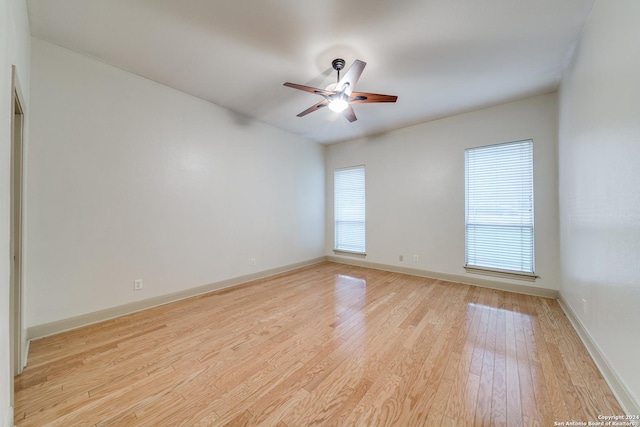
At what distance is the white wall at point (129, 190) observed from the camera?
2238mm

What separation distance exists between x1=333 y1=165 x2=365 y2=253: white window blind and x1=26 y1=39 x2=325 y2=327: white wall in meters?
1.81

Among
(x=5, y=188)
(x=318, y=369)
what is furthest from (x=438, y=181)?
(x=5, y=188)

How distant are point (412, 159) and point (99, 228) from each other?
463 cm

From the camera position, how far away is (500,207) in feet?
11.8

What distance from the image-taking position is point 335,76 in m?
2.77

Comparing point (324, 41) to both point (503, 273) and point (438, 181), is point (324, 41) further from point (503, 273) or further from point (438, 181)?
point (503, 273)

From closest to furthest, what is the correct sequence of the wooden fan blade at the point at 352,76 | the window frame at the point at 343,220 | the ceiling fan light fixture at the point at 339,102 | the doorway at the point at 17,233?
1. the doorway at the point at 17,233
2. the wooden fan blade at the point at 352,76
3. the ceiling fan light fixture at the point at 339,102
4. the window frame at the point at 343,220

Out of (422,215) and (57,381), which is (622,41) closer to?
(422,215)

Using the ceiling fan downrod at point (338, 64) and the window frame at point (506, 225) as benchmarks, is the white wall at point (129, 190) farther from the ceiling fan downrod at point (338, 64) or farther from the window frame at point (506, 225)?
the window frame at point (506, 225)

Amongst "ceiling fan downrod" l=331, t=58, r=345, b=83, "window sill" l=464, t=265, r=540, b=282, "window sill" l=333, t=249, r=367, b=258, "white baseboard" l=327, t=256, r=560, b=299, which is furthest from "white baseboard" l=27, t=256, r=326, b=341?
"window sill" l=464, t=265, r=540, b=282

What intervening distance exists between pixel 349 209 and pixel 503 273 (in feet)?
9.61

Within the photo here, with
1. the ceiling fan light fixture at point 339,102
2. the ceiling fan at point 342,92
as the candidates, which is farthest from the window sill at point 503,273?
the ceiling fan light fixture at point 339,102

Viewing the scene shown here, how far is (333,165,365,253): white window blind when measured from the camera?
516cm

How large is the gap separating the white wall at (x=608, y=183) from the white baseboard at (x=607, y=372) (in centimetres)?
3
